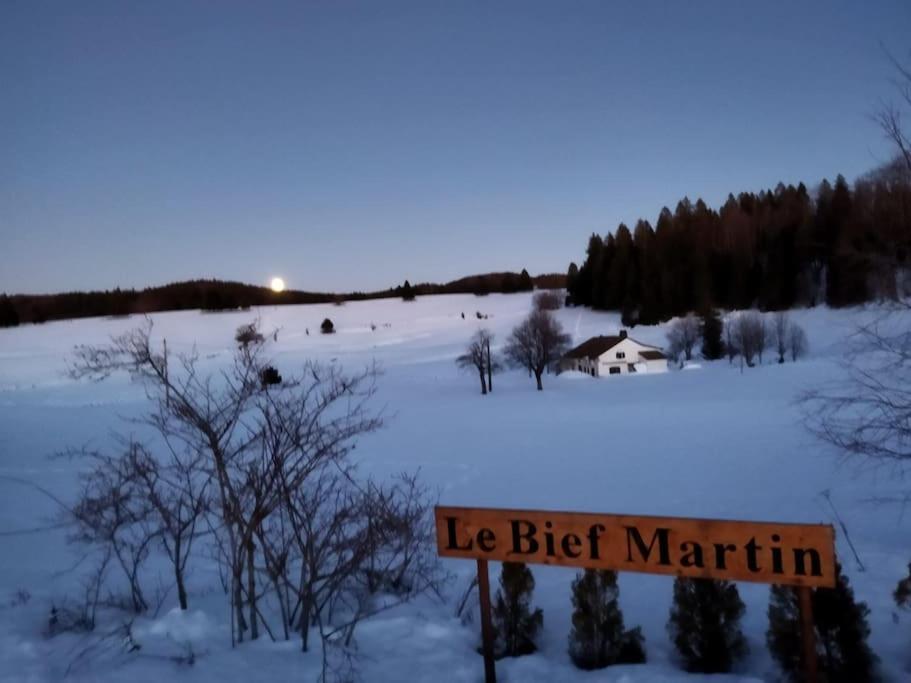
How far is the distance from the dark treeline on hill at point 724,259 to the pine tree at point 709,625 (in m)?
43.8

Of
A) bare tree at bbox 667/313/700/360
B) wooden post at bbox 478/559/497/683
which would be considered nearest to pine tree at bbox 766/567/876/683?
wooden post at bbox 478/559/497/683

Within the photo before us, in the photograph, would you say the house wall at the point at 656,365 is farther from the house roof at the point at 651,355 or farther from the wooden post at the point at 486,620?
the wooden post at the point at 486,620

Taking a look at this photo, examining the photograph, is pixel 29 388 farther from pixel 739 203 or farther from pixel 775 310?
pixel 739 203

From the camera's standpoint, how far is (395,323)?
75.8 m

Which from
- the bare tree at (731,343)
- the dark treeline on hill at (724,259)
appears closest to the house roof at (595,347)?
the bare tree at (731,343)

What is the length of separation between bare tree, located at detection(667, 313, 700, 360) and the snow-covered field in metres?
5.55

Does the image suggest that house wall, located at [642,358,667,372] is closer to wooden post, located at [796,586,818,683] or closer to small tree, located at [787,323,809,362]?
small tree, located at [787,323,809,362]

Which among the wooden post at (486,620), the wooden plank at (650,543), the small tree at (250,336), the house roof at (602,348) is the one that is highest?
the small tree at (250,336)

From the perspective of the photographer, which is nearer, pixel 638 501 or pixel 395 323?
pixel 638 501

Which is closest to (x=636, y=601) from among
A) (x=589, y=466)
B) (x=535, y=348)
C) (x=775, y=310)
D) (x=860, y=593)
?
(x=860, y=593)

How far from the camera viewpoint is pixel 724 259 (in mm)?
54875

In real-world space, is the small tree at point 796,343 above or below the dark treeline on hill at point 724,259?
below

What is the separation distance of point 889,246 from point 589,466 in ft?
36.5

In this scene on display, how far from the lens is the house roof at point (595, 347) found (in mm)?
40750
